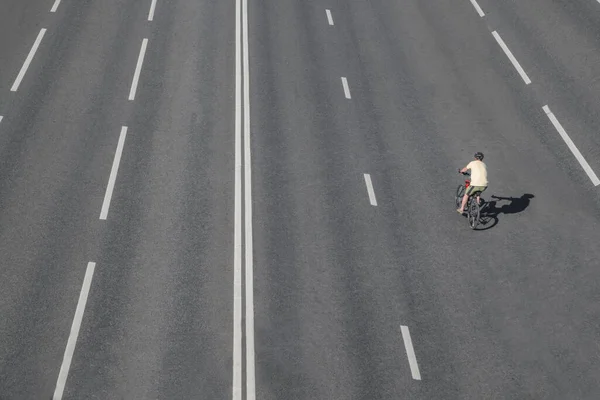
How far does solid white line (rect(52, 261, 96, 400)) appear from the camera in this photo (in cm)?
1536

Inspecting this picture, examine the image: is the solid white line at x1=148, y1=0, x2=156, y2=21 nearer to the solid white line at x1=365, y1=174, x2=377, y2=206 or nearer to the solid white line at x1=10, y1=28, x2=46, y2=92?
the solid white line at x1=10, y1=28, x2=46, y2=92

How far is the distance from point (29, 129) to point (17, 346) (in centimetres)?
832

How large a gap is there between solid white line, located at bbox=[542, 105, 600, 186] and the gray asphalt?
0.20 m

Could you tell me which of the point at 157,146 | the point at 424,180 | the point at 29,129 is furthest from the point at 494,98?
the point at 29,129

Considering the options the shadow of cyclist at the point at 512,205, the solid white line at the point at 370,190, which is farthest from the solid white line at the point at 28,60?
the shadow of cyclist at the point at 512,205

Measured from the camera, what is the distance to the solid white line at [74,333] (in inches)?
605

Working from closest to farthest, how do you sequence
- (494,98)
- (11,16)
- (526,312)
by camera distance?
1. (526,312)
2. (494,98)
3. (11,16)

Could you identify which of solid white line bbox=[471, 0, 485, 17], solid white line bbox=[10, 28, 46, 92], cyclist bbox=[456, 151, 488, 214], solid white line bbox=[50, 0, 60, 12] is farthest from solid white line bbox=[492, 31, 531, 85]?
solid white line bbox=[50, 0, 60, 12]

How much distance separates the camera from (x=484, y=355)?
16.5m

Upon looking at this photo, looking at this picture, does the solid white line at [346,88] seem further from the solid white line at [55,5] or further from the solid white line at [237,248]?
the solid white line at [55,5]

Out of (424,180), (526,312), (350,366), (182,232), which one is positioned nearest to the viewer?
(350,366)

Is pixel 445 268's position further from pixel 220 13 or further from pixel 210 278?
pixel 220 13

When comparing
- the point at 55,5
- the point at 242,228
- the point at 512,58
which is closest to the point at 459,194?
the point at 242,228

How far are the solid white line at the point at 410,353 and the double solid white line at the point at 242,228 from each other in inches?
124
